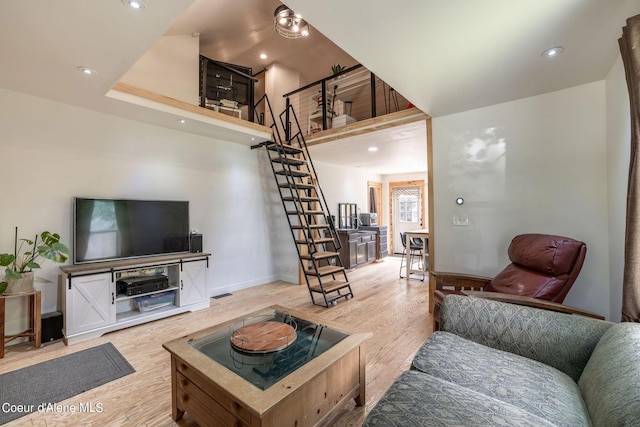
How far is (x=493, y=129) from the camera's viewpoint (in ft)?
9.81

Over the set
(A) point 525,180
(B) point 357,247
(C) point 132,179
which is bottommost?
(B) point 357,247

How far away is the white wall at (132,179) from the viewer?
278 centimetres

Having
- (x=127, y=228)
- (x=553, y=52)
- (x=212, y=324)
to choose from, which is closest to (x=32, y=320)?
(x=127, y=228)

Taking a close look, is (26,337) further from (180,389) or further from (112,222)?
(180,389)

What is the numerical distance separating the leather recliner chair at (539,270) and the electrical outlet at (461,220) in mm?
670

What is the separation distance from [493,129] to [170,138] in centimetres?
410

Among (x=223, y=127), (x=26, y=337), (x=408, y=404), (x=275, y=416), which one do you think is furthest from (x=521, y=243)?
(x=26, y=337)

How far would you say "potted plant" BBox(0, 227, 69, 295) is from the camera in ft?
8.08

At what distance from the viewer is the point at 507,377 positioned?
1343 mm

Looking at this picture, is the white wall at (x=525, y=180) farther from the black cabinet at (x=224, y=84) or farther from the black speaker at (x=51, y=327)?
the black speaker at (x=51, y=327)

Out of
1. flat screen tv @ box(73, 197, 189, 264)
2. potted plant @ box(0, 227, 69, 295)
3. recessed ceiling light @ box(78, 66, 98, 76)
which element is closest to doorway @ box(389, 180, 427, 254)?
flat screen tv @ box(73, 197, 189, 264)

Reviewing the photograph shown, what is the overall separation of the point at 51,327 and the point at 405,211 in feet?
25.2

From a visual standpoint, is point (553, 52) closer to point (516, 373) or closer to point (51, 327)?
point (516, 373)

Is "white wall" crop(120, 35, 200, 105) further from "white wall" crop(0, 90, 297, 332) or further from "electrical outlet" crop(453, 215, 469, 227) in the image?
"electrical outlet" crop(453, 215, 469, 227)
